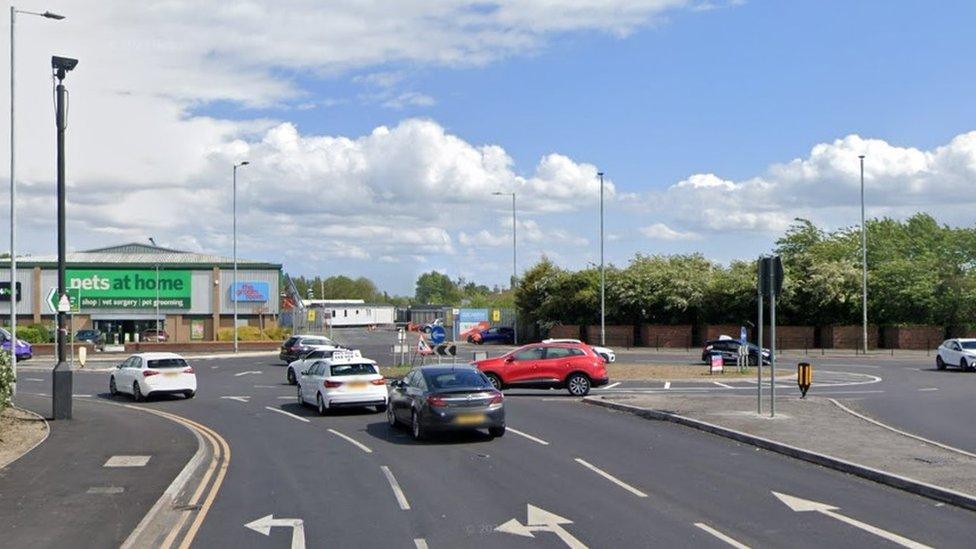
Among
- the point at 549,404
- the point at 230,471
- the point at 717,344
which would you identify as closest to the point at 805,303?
the point at 717,344

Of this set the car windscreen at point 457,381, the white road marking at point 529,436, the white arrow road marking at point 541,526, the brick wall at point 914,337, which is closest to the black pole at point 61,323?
the car windscreen at point 457,381

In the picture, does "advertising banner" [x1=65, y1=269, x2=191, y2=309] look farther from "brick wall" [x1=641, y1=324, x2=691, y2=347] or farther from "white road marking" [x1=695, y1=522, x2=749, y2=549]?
"white road marking" [x1=695, y1=522, x2=749, y2=549]

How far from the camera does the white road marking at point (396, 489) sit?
1233 cm

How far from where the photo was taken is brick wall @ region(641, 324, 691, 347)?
73312 mm

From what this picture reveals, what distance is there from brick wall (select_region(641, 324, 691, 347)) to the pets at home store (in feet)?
99.9

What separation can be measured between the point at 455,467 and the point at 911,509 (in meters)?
6.54

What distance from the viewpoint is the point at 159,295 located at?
80375 mm

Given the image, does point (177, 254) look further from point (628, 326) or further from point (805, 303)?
point (805, 303)

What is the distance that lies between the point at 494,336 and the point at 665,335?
13423 millimetres

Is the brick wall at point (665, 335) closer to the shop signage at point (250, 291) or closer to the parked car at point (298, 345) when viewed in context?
the shop signage at point (250, 291)

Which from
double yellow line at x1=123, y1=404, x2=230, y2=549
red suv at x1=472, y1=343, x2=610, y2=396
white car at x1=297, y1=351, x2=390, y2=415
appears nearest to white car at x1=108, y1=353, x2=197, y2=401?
white car at x1=297, y1=351, x2=390, y2=415

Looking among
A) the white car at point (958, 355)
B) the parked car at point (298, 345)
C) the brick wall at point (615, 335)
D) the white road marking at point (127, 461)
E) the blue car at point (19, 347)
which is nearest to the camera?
the white road marking at point (127, 461)

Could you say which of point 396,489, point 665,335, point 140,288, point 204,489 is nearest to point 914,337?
point 665,335

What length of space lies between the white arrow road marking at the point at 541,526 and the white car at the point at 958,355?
118 feet
